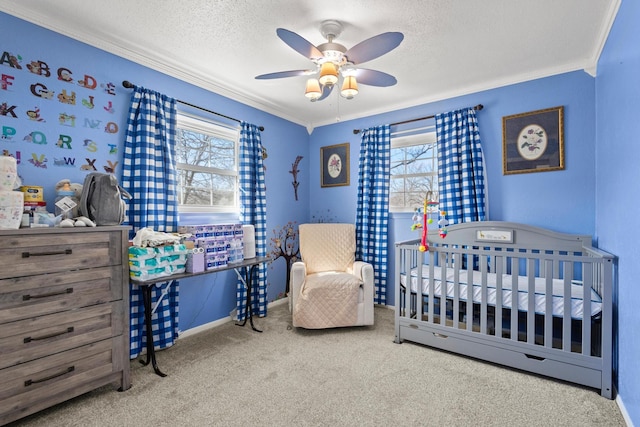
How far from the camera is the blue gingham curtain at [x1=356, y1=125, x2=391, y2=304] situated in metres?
3.57

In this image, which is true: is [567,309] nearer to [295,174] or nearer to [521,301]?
[521,301]

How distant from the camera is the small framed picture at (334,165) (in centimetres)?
395

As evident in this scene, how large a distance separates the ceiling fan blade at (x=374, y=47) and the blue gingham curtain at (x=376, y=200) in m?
1.72

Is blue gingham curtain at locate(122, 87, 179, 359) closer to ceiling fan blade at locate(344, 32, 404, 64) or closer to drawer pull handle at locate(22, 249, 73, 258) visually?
drawer pull handle at locate(22, 249, 73, 258)

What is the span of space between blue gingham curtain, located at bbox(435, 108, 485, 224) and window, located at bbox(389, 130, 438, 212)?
0.24m

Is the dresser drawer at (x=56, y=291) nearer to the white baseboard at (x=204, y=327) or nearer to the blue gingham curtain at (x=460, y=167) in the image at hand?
the white baseboard at (x=204, y=327)

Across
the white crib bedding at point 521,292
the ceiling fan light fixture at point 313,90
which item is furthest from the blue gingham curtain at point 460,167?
the ceiling fan light fixture at point 313,90

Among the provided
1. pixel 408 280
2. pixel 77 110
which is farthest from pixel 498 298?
pixel 77 110

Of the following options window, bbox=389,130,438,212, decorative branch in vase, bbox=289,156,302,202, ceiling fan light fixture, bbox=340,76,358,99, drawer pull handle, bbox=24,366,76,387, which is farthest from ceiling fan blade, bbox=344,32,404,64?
drawer pull handle, bbox=24,366,76,387

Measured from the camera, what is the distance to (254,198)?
3.32 m

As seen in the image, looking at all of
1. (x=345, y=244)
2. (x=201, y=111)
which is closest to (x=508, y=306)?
(x=345, y=244)

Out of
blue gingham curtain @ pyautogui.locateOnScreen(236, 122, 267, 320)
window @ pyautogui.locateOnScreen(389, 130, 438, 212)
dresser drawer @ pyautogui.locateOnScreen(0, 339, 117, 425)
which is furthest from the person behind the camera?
window @ pyautogui.locateOnScreen(389, 130, 438, 212)

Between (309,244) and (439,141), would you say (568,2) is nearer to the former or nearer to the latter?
(439,141)

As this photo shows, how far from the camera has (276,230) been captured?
3781 millimetres
